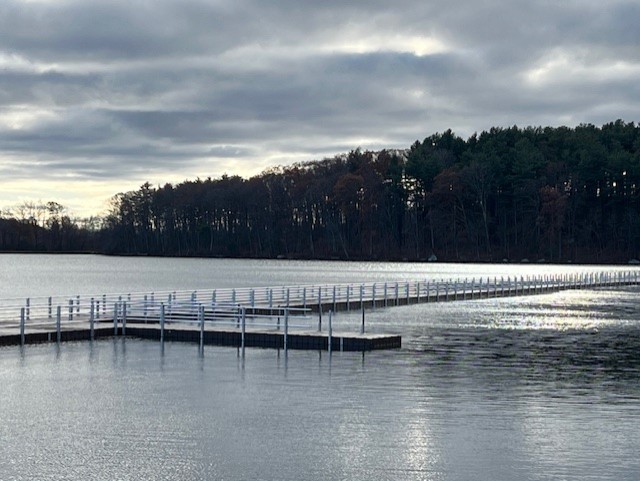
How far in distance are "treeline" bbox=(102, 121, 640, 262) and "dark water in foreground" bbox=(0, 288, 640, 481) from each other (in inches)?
4671

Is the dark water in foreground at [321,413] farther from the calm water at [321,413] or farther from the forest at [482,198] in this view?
the forest at [482,198]

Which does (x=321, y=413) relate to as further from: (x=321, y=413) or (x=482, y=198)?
(x=482, y=198)

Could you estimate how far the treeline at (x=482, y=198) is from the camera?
154 m

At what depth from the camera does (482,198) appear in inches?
6166

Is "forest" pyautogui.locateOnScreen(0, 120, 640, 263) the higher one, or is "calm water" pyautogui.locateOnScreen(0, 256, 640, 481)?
"forest" pyautogui.locateOnScreen(0, 120, 640, 263)

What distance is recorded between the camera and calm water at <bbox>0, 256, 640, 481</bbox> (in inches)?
676

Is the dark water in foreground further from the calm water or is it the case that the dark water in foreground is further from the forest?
the forest

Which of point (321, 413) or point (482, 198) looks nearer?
point (321, 413)

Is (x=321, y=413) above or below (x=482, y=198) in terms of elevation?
below

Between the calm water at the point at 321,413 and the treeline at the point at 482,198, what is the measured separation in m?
119

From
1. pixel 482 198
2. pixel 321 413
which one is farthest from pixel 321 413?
pixel 482 198

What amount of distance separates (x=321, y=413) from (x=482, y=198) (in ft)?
449

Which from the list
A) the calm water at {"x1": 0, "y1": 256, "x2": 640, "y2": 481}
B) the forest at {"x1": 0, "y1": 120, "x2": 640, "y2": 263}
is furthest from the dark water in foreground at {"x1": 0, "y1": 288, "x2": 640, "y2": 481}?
the forest at {"x1": 0, "y1": 120, "x2": 640, "y2": 263}

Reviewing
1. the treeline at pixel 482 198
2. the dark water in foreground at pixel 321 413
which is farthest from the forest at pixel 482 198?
the dark water in foreground at pixel 321 413
